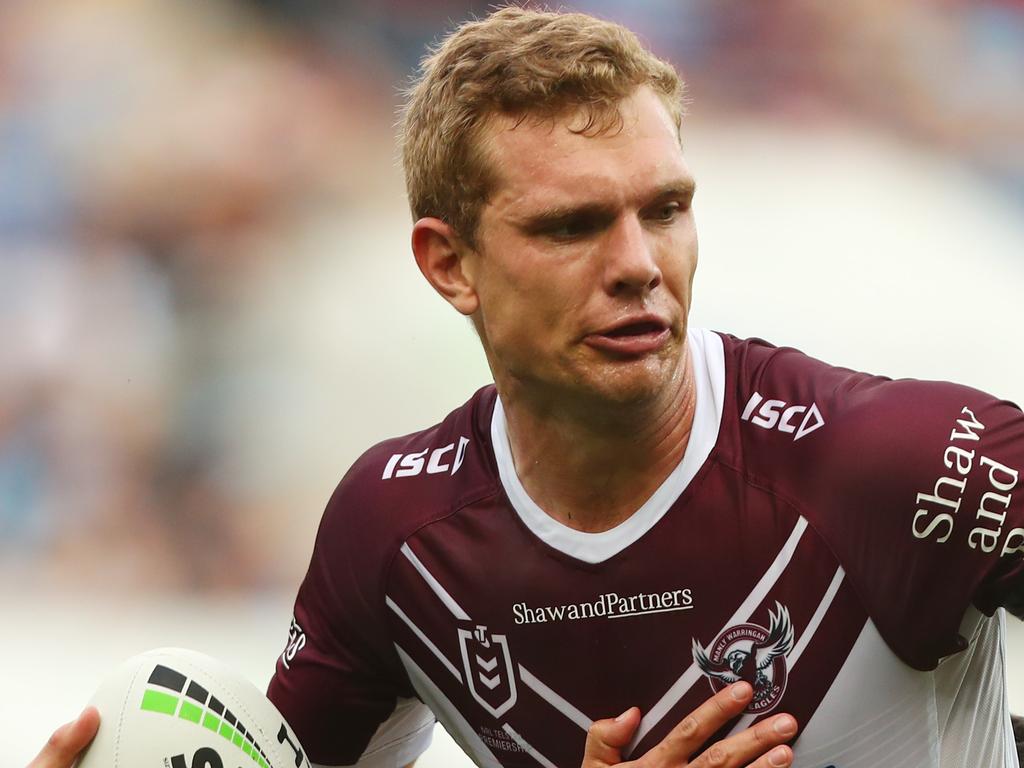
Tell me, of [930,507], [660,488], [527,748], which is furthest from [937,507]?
[527,748]

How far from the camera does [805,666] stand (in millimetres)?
2043

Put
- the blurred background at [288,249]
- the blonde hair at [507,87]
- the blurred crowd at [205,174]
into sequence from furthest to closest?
the blurred crowd at [205,174] < the blurred background at [288,249] < the blonde hair at [507,87]

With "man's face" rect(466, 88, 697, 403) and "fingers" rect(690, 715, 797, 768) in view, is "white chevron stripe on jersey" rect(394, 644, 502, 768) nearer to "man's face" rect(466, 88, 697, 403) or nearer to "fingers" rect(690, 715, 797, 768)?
"fingers" rect(690, 715, 797, 768)

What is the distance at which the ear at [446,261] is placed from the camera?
2234 millimetres

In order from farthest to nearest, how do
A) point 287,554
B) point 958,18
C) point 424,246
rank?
point 958,18 < point 287,554 < point 424,246

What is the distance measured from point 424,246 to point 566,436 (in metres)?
0.41

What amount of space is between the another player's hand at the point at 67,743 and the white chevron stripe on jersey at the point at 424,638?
0.51 meters

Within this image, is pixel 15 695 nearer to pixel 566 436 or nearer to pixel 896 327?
pixel 566 436

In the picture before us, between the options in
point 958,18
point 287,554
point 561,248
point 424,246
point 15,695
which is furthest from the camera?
point 958,18

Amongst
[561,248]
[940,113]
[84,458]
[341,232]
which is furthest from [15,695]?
[940,113]

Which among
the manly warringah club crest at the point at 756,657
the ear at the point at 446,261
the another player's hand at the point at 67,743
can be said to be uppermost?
the ear at the point at 446,261

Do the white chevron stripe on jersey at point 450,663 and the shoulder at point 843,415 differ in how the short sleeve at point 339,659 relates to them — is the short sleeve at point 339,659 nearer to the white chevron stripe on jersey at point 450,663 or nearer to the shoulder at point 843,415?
the white chevron stripe on jersey at point 450,663

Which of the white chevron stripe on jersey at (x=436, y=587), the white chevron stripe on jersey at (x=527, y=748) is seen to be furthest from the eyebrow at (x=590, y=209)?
the white chevron stripe on jersey at (x=527, y=748)

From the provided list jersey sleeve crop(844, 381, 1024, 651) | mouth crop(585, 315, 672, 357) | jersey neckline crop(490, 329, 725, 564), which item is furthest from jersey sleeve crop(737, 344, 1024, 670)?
mouth crop(585, 315, 672, 357)
